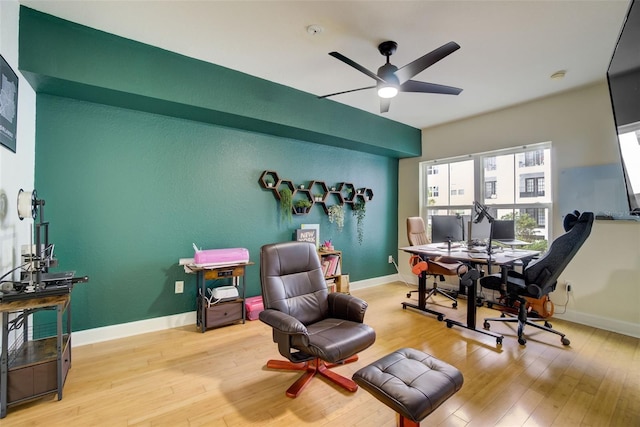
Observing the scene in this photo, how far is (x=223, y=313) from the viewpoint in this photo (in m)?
3.05

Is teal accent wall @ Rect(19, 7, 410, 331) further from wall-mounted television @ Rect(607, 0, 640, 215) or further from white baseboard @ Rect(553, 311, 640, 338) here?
white baseboard @ Rect(553, 311, 640, 338)

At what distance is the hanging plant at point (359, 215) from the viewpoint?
15.4ft

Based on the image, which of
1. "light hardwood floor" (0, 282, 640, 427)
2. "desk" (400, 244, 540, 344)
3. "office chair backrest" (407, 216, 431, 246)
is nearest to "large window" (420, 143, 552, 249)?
"office chair backrest" (407, 216, 431, 246)

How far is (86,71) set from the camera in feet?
7.56

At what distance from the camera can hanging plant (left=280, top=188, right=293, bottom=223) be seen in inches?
150

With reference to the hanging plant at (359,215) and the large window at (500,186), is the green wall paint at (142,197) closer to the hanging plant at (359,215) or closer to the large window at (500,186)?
the hanging plant at (359,215)

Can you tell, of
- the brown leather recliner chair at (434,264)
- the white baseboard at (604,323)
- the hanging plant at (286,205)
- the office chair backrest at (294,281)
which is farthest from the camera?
the hanging plant at (286,205)

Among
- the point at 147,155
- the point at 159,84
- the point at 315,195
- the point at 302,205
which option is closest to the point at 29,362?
the point at 147,155

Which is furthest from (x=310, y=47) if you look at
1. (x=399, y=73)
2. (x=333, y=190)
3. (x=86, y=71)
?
(x=333, y=190)

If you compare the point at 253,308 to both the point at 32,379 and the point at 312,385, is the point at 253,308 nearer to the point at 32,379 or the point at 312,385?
the point at 312,385

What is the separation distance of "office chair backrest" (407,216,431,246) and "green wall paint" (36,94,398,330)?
1.80m

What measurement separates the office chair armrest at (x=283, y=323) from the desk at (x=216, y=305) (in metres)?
1.22

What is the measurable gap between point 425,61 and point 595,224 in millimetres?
2841

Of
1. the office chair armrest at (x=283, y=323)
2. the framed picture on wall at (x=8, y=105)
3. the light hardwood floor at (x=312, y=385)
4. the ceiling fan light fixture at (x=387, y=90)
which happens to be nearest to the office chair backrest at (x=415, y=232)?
the light hardwood floor at (x=312, y=385)
